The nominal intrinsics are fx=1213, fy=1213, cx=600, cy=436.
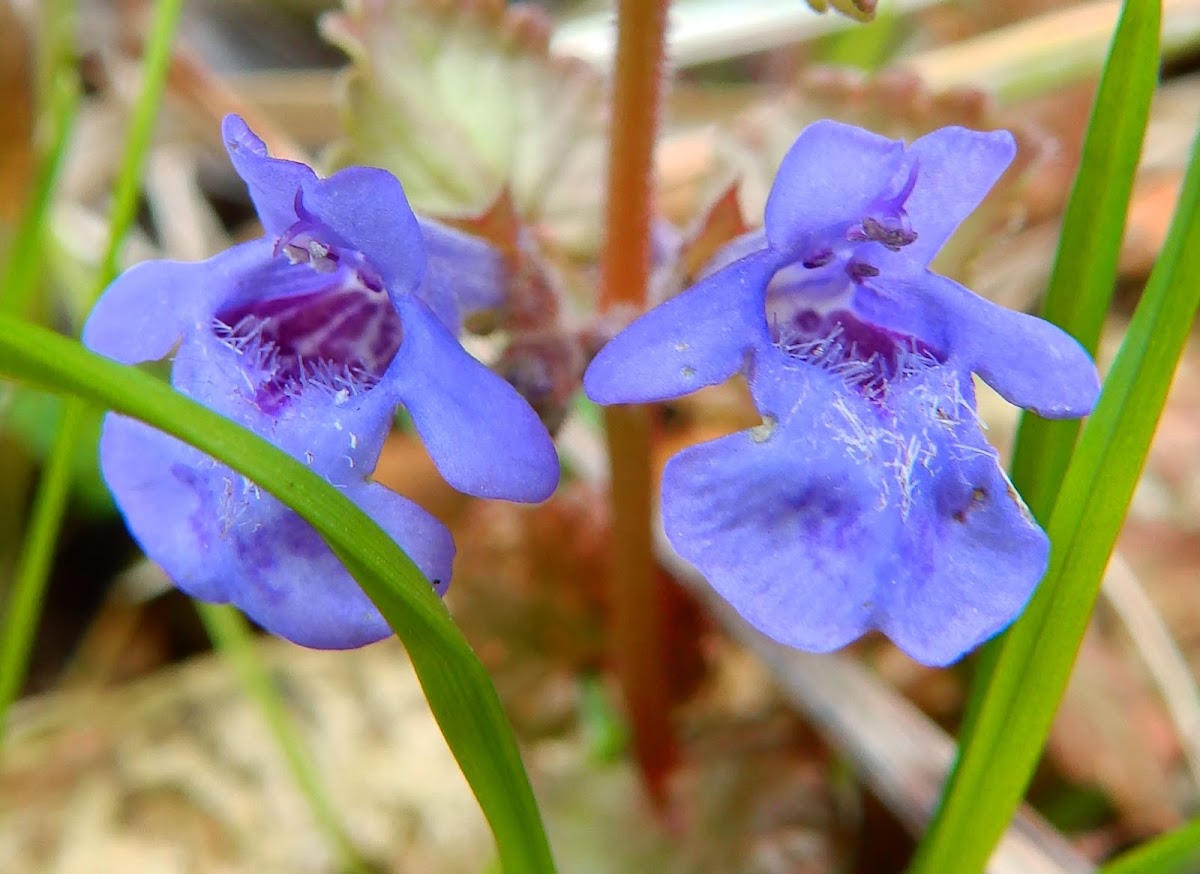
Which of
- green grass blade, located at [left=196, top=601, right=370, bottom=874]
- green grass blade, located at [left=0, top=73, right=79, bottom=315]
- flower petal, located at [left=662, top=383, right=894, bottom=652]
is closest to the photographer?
flower petal, located at [left=662, top=383, right=894, bottom=652]

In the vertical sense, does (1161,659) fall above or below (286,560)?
below

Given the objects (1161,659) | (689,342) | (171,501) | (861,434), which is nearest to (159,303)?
(171,501)

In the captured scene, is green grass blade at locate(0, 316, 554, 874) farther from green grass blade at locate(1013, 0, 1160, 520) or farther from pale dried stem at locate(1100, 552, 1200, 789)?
pale dried stem at locate(1100, 552, 1200, 789)

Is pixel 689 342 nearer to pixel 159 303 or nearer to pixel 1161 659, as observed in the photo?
pixel 159 303

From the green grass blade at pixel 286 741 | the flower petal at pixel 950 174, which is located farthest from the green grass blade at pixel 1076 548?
the green grass blade at pixel 286 741

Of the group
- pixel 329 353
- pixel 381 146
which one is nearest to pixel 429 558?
pixel 329 353

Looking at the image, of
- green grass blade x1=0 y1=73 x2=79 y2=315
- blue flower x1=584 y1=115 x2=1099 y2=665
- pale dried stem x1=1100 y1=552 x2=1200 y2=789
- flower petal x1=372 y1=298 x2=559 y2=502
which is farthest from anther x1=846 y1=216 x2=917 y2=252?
green grass blade x1=0 y1=73 x2=79 y2=315

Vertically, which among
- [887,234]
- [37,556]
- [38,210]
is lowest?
[37,556]
